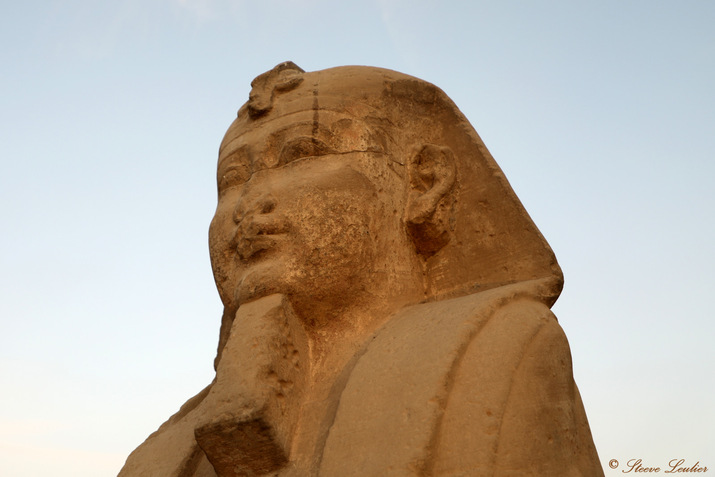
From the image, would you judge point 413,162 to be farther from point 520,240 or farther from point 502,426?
point 502,426

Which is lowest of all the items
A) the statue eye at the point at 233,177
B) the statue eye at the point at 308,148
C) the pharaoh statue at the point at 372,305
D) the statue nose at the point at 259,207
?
the pharaoh statue at the point at 372,305

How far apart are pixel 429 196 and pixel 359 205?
48 centimetres

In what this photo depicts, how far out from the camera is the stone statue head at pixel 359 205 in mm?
3967

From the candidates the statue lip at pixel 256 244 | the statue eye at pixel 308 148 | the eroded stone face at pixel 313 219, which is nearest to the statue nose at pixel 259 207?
the eroded stone face at pixel 313 219

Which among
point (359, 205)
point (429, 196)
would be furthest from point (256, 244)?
point (429, 196)

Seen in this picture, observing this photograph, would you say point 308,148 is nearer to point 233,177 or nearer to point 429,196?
point 233,177

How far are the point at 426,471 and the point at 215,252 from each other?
1805mm

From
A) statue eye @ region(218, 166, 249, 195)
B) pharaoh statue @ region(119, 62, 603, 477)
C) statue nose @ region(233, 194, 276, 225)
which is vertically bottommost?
pharaoh statue @ region(119, 62, 603, 477)

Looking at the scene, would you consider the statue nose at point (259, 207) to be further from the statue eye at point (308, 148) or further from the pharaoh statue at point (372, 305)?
the statue eye at point (308, 148)

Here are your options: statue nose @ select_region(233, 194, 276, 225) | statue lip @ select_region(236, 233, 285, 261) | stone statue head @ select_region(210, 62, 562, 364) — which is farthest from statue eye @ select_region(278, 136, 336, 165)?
statue lip @ select_region(236, 233, 285, 261)

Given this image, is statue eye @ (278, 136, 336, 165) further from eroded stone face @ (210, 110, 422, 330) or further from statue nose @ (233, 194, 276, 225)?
statue nose @ (233, 194, 276, 225)

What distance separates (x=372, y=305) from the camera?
159 inches

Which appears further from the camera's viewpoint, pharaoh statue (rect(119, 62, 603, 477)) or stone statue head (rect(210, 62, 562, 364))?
stone statue head (rect(210, 62, 562, 364))

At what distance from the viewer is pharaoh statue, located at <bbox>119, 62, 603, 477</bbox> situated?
3.24 meters
